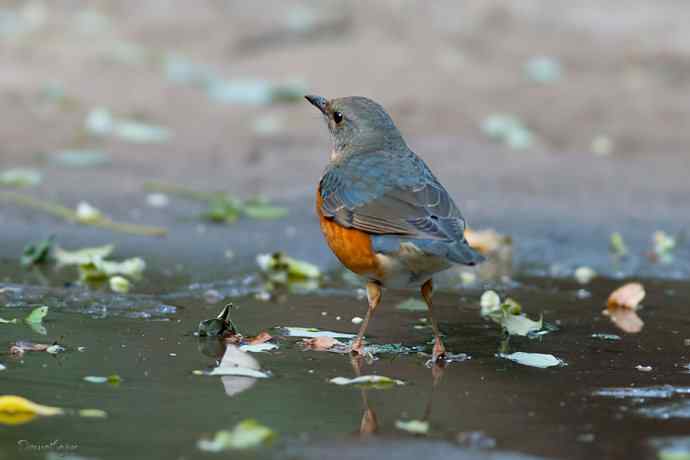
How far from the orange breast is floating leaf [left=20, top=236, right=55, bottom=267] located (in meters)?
2.20

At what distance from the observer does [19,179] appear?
30.3ft

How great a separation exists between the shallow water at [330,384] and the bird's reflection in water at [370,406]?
0.05 feet

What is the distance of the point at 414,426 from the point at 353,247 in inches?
63.8

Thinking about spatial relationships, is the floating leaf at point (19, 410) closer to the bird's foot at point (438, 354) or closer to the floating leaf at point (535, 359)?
the bird's foot at point (438, 354)

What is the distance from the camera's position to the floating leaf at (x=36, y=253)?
7.40 meters

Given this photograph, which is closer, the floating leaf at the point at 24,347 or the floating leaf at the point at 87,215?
the floating leaf at the point at 24,347

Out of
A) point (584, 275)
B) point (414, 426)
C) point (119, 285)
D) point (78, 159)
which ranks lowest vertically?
point (414, 426)

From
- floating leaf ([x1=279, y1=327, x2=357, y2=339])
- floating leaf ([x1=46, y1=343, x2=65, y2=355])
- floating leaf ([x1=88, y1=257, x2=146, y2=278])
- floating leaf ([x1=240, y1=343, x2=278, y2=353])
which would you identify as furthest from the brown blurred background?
floating leaf ([x1=46, y1=343, x2=65, y2=355])

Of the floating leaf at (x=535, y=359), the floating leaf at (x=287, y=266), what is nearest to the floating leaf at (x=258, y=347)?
the floating leaf at (x=535, y=359)

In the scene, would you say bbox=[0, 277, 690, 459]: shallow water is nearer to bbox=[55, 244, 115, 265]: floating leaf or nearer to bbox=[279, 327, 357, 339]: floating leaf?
bbox=[279, 327, 357, 339]: floating leaf

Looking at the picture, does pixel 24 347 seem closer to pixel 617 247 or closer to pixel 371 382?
pixel 371 382

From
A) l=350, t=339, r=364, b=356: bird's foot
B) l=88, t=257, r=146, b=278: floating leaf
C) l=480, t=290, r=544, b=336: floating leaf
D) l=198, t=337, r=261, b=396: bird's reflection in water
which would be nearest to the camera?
l=198, t=337, r=261, b=396: bird's reflection in water

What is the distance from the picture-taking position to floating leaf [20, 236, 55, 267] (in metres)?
7.40

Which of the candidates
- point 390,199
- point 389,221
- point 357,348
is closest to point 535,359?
point 357,348
